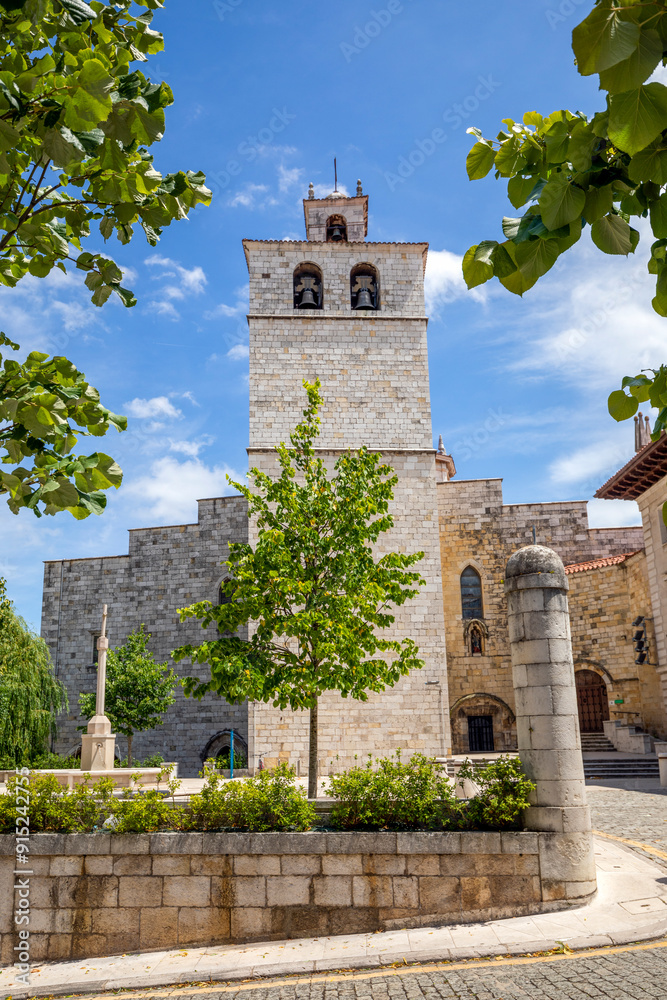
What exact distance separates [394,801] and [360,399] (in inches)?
573

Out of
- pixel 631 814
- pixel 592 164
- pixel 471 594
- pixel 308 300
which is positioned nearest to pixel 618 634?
pixel 471 594

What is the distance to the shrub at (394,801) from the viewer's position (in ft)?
24.7

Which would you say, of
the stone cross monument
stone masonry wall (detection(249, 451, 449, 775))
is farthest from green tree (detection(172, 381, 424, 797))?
stone masonry wall (detection(249, 451, 449, 775))

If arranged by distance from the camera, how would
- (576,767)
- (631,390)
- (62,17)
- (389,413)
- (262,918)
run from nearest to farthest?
1. (631,390)
2. (62,17)
3. (262,918)
4. (576,767)
5. (389,413)

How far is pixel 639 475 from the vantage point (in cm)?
2189

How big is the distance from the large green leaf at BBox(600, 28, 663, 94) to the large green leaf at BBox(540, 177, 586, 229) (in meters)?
0.43

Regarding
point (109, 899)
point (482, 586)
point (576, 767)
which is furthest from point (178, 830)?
point (482, 586)

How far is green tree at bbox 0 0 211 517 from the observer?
3.37m

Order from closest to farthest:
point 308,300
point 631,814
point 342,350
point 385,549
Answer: point 631,814 → point 385,549 → point 342,350 → point 308,300

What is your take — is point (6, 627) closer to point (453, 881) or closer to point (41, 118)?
point (453, 881)

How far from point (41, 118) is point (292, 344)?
17519mm

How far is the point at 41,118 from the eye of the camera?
3979mm

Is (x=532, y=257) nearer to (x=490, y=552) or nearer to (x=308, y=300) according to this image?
(x=308, y=300)

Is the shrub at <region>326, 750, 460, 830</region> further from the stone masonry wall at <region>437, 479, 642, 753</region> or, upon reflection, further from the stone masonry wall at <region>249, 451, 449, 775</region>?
the stone masonry wall at <region>437, 479, 642, 753</region>
